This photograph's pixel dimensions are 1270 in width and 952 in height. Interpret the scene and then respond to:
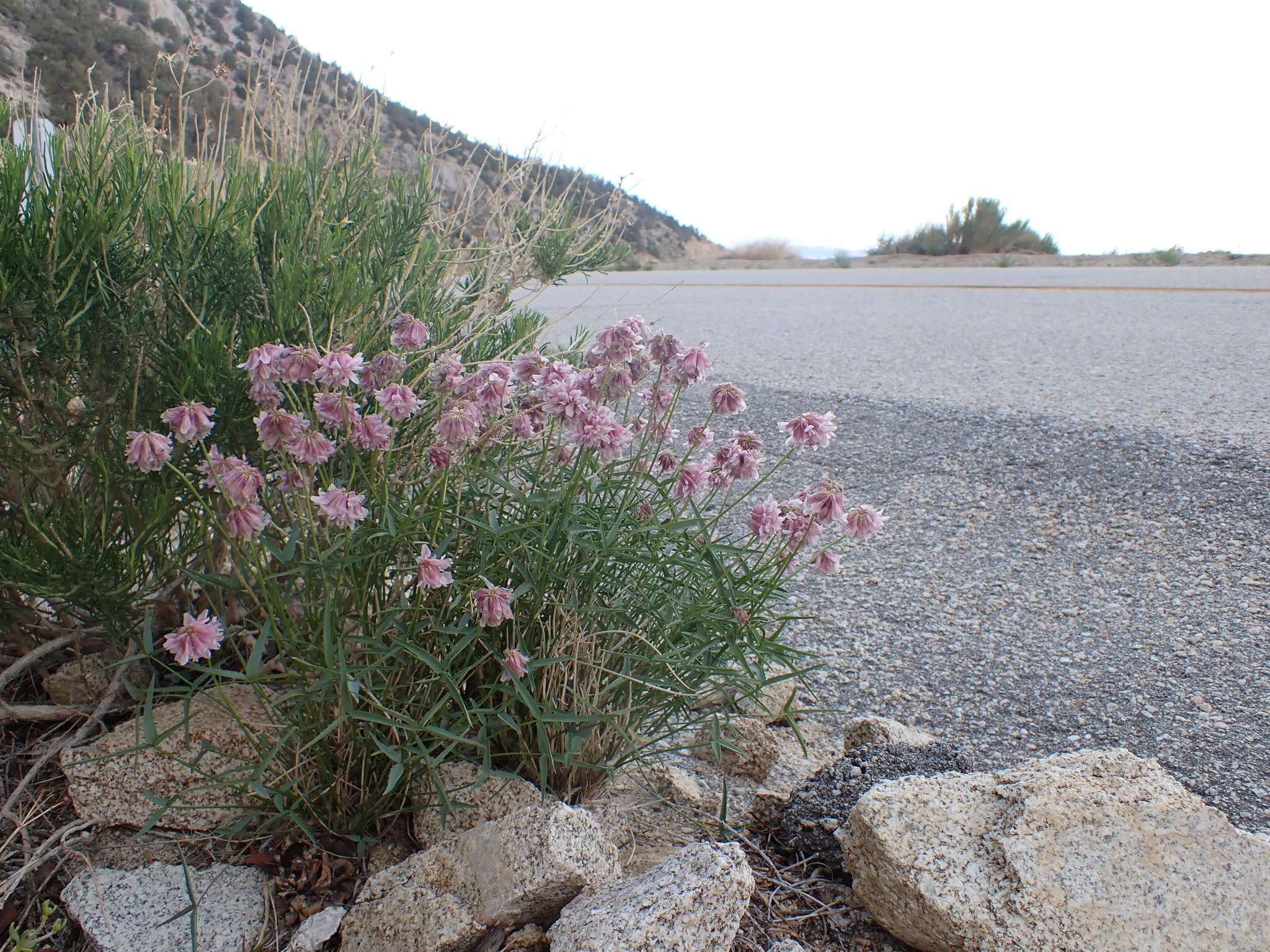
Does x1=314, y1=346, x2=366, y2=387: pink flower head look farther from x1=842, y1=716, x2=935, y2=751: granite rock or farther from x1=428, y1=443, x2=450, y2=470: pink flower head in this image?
x1=842, y1=716, x2=935, y2=751: granite rock

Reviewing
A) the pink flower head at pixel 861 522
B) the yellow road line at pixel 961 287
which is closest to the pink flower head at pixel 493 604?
the pink flower head at pixel 861 522

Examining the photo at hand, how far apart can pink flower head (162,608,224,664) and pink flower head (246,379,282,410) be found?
0.45 m

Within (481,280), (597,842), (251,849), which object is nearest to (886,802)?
(597,842)

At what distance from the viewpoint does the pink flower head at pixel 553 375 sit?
2135 mm

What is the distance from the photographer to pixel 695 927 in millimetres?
1815

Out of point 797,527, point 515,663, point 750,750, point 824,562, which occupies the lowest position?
point 750,750

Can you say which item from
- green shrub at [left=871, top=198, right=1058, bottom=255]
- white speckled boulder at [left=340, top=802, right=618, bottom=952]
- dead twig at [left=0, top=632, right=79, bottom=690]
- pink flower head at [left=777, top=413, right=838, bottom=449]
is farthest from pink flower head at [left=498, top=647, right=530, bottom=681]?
green shrub at [left=871, top=198, right=1058, bottom=255]

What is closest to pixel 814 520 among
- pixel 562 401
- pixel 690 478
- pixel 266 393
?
pixel 690 478

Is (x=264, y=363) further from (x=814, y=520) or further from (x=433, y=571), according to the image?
(x=814, y=520)

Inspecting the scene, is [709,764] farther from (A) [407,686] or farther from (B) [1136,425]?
(B) [1136,425]

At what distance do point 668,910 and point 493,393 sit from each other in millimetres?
1108

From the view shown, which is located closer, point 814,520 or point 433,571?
point 433,571

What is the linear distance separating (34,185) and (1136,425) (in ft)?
18.0

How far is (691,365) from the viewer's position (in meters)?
2.38
